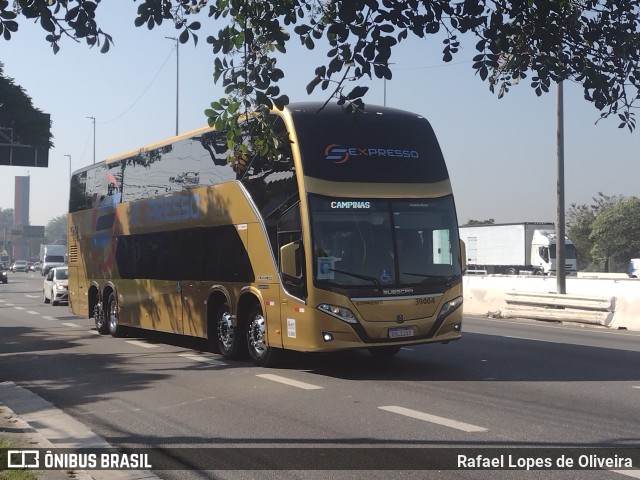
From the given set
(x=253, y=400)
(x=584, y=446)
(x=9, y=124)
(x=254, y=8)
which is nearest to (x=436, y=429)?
(x=584, y=446)

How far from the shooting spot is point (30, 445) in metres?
7.41

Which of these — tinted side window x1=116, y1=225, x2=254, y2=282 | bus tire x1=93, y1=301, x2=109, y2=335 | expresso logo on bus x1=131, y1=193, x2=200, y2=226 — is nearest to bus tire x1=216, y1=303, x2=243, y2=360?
tinted side window x1=116, y1=225, x2=254, y2=282

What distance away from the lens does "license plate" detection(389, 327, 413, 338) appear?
11773 mm

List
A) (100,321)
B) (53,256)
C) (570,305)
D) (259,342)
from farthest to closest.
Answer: (53,256) < (570,305) < (100,321) < (259,342)

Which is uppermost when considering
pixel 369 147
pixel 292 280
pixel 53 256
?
pixel 369 147

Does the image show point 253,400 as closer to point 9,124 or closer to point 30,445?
point 30,445

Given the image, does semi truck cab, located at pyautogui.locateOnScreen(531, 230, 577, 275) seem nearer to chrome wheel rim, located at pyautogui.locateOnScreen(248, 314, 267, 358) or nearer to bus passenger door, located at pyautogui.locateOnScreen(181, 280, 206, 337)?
bus passenger door, located at pyautogui.locateOnScreen(181, 280, 206, 337)

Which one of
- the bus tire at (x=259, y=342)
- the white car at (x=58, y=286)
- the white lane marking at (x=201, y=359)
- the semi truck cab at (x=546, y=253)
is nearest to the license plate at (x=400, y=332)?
the bus tire at (x=259, y=342)

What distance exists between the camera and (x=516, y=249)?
60.8 metres

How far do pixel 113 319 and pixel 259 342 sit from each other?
23.7 feet

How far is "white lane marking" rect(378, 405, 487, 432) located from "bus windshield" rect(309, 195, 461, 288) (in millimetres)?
2668

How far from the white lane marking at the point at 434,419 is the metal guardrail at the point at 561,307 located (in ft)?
39.9

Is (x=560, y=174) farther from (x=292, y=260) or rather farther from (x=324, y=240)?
(x=292, y=260)

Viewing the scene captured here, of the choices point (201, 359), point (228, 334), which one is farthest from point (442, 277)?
point (201, 359)
